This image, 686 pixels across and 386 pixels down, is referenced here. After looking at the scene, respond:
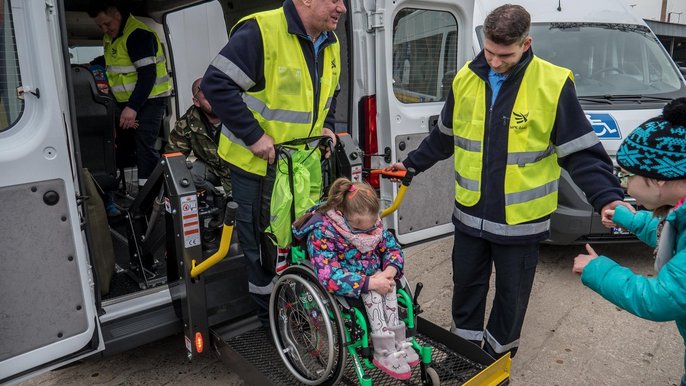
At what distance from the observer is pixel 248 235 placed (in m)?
2.58

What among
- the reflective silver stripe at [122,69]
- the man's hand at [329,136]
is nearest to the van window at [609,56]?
the man's hand at [329,136]

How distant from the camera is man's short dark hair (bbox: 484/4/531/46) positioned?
219 centimetres

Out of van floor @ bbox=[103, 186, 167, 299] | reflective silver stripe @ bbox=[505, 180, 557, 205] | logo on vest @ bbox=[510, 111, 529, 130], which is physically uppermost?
logo on vest @ bbox=[510, 111, 529, 130]

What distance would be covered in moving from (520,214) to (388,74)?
1270 millimetres

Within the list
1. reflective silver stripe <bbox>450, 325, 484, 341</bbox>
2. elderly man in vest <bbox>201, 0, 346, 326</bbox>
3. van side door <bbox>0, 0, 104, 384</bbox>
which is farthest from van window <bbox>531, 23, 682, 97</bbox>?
van side door <bbox>0, 0, 104, 384</bbox>

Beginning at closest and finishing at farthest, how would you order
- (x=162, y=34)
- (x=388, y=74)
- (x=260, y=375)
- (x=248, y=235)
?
(x=260, y=375)
(x=248, y=235)
(x=388, y=74)
(x=162, y=34)

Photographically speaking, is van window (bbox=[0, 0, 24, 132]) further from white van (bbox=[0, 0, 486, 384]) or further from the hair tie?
the hair tie

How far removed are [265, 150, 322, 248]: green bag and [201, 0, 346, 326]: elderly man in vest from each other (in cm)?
10

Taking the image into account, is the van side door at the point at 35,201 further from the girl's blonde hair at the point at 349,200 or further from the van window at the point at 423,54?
the van window at the point at 423,54

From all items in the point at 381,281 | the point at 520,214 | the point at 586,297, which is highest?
the point at 520,214

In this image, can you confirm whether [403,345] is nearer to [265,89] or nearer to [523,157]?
[523,157]

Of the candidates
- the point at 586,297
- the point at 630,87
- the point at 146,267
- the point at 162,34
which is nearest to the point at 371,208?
the point at 146,267

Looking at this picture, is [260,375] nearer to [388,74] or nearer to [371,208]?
[371,208]

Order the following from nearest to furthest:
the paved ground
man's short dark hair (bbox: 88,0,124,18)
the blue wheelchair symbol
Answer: the paved ground
man's short dark hair (bbox: 88,0,124,18)
the blue wheelchair symbol
